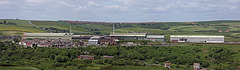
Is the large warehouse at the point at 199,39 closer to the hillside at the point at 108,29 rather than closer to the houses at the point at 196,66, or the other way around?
the hillside at the point at 108,29

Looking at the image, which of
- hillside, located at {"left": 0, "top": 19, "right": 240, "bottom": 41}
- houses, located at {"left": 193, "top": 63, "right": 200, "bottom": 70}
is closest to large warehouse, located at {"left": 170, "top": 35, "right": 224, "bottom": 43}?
hillside, located at {"left": 0, "top": 19, "right": 240, "bottom": 41}

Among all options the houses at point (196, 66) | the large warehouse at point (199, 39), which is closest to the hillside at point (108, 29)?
the large warehouse at point (199, 39)

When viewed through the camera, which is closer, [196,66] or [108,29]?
[196,66]

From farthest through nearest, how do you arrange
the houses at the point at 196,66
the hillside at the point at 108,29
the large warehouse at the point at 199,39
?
the hillside at the point at 108,29 < the large warehouse at the point at 199,39 < the houses at the point at 196,66

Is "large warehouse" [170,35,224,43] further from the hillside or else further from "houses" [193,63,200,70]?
"houses" [193,63,200,70]

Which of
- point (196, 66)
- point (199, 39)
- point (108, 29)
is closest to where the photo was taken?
point (196, 66)

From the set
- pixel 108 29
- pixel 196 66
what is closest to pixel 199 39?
pixel 196 66

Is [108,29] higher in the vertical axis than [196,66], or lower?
higher

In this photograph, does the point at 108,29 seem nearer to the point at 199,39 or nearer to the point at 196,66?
the point at 199,39

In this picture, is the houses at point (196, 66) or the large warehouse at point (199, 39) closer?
the houses at point (196, 66)

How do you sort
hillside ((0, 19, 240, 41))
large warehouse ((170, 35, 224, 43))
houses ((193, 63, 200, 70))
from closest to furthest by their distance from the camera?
houses ((193, 63, 200, 70)) → large warehouse ((170, 35, 224, 43)) → hillside ((0, 19, 240, 41))

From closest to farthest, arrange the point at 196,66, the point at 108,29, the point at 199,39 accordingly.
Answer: the point at 196,66, the point at 199,39, the point at 108,29

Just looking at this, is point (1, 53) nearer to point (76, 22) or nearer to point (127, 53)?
point (127, 53)
